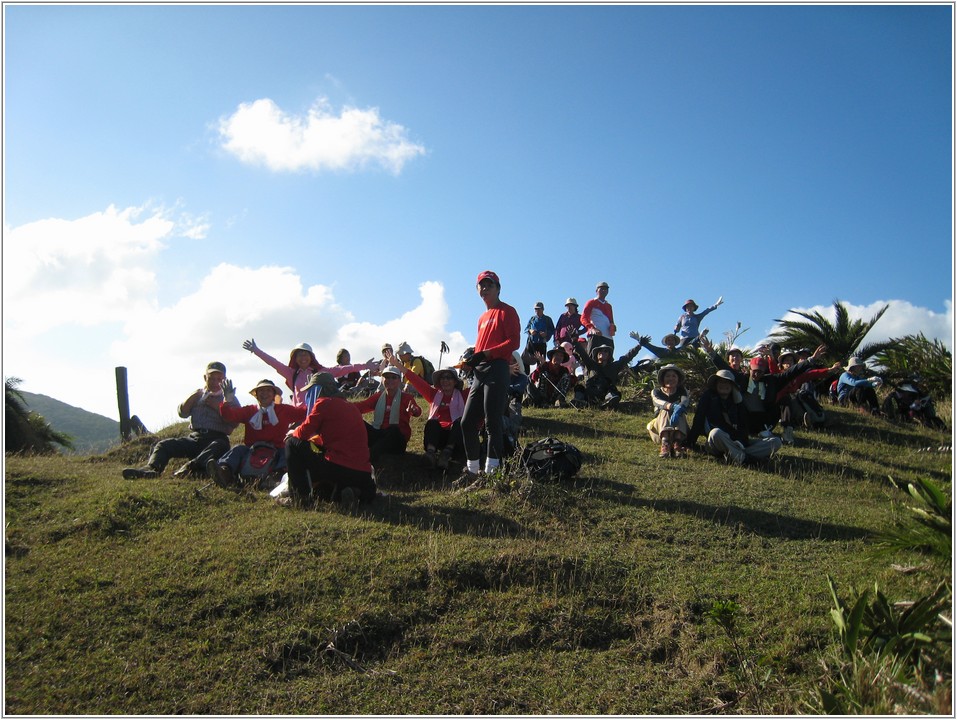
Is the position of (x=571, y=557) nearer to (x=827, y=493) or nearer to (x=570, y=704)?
(x=570, y=704)

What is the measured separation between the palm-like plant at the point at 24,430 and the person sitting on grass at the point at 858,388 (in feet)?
47.5

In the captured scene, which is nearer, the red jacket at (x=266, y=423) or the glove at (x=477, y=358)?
the glove at (x=477, y=358)

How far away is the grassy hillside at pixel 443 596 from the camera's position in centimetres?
490

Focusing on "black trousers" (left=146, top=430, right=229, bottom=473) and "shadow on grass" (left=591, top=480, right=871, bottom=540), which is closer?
"shadow on grass" (left=591, top=480, right=871, bottom=540)

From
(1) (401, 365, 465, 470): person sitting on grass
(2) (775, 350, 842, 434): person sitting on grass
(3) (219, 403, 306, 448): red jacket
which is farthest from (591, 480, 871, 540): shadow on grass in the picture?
(2) (775, 350, 842, 434): person sitting on grass

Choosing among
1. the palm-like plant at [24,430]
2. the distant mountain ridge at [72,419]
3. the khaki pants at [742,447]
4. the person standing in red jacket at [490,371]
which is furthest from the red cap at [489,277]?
the distant mountain ridge at [72,419]

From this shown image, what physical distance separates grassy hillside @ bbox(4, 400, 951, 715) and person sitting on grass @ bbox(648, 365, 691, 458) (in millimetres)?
1645

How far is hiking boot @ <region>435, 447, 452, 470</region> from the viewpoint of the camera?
31.6ft

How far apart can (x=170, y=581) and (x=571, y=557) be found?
3249mm

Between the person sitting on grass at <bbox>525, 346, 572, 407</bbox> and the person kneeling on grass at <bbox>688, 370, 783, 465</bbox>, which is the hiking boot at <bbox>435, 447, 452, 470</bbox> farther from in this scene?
the person sitting on grass at <bbox>525, 346, 572, 407</bbox>

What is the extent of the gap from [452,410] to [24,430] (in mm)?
8769

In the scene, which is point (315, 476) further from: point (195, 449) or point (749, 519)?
point (749, 519)

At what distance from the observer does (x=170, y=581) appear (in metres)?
6.05

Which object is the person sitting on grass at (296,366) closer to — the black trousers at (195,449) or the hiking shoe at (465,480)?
the black trousers at (195,449)
